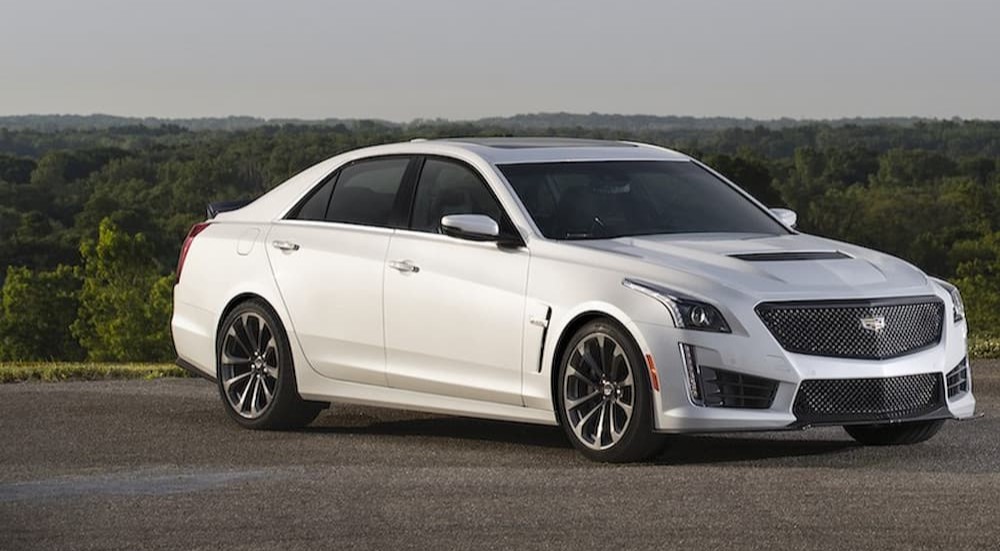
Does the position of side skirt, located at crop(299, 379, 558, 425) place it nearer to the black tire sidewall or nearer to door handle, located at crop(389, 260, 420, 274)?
the black tire sidewall

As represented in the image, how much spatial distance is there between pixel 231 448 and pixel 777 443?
3.09 m

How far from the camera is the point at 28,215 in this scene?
463 ft

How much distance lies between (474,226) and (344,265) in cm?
128

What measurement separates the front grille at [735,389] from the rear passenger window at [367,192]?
263 centimetres

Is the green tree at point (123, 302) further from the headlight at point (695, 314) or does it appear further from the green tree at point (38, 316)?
the headlight at point (695, 314)

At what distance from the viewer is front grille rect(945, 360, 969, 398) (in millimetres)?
10016

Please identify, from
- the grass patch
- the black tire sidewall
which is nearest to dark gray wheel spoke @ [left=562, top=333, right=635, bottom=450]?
the black tire sidewall

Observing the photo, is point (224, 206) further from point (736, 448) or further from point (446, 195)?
point (736, 448)

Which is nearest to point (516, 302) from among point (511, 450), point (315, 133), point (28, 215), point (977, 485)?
point (511, 450)

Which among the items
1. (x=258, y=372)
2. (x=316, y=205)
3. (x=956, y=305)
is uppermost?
(x=316, y=205)

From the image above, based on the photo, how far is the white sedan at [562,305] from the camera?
935 centimetres

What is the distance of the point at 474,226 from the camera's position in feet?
33.6

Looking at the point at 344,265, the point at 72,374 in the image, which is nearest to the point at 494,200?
the point at 344,265

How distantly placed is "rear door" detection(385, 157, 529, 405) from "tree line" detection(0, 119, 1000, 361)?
283 ft
